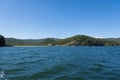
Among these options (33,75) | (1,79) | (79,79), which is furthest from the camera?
(33,75)

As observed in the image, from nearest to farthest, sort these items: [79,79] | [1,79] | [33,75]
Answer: [1,79], [79,79], [33,75]

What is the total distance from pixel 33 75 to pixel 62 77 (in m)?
2.54

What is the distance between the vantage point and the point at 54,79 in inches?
632

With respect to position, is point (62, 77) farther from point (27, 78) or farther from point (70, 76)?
point (27, 78)

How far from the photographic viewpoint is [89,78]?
16656mm

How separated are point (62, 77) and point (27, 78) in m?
2.85

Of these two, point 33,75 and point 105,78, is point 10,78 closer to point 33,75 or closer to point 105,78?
point 33,75

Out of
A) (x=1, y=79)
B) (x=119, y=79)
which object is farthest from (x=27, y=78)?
(x=119, y=79)

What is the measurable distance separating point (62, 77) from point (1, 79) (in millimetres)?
4845

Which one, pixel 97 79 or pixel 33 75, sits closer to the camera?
pixel 97 79

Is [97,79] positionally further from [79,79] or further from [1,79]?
[1,79]

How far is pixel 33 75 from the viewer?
1756 cm

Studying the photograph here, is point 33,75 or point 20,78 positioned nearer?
point 20,78

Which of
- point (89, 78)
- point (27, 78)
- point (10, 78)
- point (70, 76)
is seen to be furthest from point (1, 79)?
point (89, 78)
